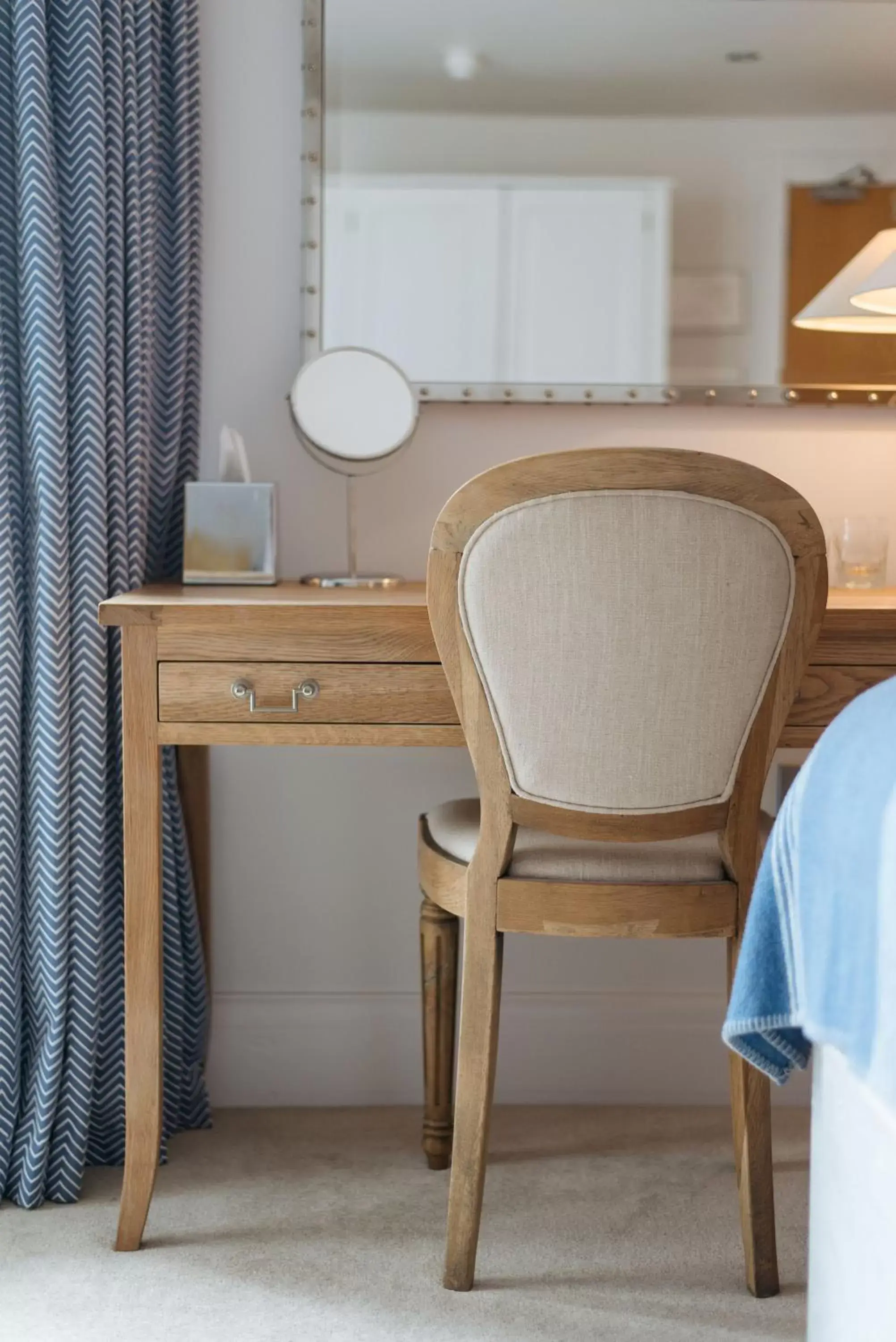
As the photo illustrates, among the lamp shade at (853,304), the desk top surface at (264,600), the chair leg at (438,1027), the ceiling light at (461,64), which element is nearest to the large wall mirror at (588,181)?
the ceiling light at (461,64)

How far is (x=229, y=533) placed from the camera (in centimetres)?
189

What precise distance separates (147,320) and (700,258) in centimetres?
89

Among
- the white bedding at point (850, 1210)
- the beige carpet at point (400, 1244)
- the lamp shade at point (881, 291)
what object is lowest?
the beige carpet at point (400, 1244)

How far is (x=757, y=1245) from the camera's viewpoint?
1576mm

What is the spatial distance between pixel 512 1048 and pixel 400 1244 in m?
0.54

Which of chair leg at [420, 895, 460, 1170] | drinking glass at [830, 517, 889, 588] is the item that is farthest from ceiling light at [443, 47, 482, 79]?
chair leg at [420, 895, 460, 1170]

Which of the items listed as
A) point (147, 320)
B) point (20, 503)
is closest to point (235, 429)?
point (147, 320)

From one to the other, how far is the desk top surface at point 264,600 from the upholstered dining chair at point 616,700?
0.64 feet

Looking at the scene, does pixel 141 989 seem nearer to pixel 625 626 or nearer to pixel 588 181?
pixel 625 626

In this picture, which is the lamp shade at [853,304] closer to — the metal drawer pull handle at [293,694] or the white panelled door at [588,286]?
the white panelled door at [588,286]

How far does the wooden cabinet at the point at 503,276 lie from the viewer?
2.08m

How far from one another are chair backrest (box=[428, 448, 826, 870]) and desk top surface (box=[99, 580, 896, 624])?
0.19m

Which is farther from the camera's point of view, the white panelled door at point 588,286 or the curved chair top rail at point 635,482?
the white panelled door at point 588,286

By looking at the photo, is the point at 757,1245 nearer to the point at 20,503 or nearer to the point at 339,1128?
the point at 339,1128
